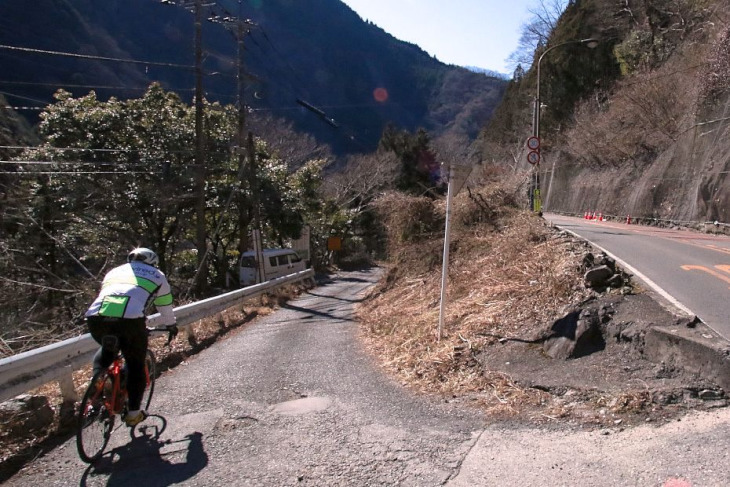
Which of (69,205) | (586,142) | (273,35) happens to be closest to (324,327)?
(69,205)

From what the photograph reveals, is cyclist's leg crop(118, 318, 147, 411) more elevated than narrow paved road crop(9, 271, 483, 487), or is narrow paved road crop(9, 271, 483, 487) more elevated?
cyclist's leg crop(118, 318, 147, 411)

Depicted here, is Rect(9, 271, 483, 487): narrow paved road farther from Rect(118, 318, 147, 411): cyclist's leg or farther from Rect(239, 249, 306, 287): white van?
Rect(239, 249, 306, 287): white van

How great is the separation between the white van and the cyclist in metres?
19.6

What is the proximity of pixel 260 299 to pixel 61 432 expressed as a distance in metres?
11.9

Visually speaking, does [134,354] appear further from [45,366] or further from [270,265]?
[270,265]

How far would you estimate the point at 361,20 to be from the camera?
13562 centimetres

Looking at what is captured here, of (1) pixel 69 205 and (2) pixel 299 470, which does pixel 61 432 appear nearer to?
(2) pixel 299 470

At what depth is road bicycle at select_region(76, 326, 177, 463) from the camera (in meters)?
4.08

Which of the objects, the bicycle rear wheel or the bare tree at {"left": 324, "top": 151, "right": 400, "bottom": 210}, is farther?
the bare tree at {"left": 324, "top": 151, "right": 400, "bottom": 210}

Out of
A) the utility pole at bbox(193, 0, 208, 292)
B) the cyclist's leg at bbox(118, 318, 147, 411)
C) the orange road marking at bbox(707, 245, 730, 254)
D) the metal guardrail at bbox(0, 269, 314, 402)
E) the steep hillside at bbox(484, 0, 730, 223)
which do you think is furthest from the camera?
the utility pole at bbox(193, 0, 208, 292)

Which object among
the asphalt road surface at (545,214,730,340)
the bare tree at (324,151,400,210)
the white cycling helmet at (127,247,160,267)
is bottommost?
the asphalt road surface at (545,214,730,340)

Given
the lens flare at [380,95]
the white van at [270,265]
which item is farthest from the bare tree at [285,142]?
the lens flare at [380,95]

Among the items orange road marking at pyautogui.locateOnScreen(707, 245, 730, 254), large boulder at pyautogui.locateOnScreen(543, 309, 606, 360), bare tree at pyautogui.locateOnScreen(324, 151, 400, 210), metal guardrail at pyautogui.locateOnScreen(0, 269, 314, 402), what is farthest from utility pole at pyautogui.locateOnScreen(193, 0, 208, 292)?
bare tree at pyautogui.locateOnScreen(324, 151, 400, 210)

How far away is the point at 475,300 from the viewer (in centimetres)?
758
